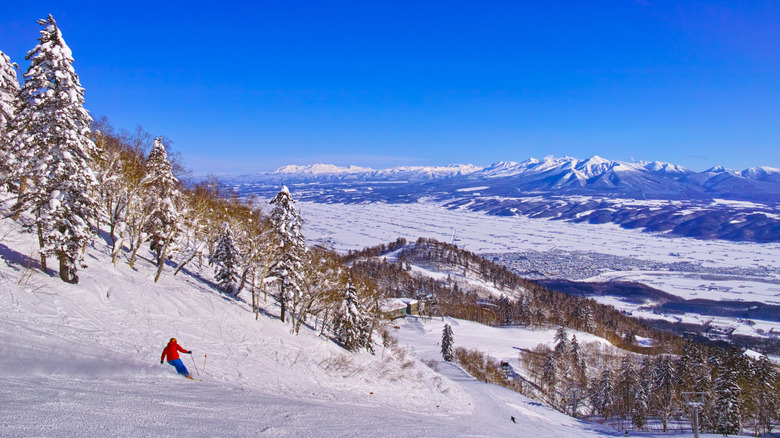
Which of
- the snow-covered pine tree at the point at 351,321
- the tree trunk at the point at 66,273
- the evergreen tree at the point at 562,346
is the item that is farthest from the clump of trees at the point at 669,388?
the tree trunk at the point at 66,273

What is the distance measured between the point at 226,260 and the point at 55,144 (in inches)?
588

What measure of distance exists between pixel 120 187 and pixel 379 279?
104494 millimetres

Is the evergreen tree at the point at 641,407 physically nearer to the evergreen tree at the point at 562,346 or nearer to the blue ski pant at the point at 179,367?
the evergreen tree at the point at 562,346

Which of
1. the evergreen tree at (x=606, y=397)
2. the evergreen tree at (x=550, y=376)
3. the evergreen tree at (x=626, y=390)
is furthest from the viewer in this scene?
the evergreen tree at (x=550, y=376)

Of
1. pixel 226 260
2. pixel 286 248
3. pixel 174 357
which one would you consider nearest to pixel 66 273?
pixel 174 357

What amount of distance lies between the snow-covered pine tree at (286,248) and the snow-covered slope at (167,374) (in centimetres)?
263

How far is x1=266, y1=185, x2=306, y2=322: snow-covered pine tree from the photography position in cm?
2409

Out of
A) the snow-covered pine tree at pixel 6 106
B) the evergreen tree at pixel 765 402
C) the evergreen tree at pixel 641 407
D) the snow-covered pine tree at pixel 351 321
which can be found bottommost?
the evergreen tree at pixel 641 407

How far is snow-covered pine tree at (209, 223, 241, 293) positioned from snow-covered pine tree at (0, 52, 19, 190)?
455 inches

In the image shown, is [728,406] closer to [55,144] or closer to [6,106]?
[55,144]

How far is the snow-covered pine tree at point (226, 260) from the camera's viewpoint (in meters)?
27.5

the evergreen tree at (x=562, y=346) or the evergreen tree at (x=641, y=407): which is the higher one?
the evergreen tree at (x=641, y=407)

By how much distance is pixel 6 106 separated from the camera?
62.3 ft

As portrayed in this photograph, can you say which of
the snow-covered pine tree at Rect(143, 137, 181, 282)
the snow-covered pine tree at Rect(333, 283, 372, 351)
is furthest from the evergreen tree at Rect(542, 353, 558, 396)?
the snow-covered pine tree at Rect(143, 137, 181, 282)
